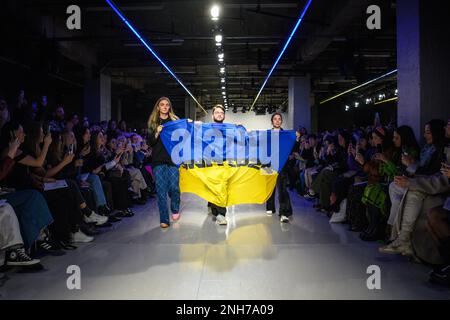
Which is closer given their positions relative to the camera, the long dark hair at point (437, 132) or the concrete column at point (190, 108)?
the long dark hair at point (437, 132)

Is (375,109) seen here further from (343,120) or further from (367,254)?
(367,254)

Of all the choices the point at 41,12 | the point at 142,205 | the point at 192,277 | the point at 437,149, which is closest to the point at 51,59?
the point at 41,12

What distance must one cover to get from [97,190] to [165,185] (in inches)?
33.6

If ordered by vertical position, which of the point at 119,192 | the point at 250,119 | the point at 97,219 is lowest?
the point at 97,219

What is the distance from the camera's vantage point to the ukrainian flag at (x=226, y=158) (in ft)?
16.0

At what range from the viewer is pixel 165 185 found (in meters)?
4.73

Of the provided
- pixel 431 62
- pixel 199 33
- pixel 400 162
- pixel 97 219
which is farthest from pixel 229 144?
pixel 199 33

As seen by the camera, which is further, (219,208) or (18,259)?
(219,208)

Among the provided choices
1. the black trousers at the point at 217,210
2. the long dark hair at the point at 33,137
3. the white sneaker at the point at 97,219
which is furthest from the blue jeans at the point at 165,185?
the long dark hair at the point at 33,137

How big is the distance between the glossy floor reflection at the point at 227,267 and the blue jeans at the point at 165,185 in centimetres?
25

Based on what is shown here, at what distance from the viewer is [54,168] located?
12.6ft

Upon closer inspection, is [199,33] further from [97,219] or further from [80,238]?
[80,238]

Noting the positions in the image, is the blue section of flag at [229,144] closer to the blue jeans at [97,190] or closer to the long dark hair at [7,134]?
the blue jeans at [97,190]

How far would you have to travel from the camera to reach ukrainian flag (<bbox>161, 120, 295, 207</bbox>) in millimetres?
4883
